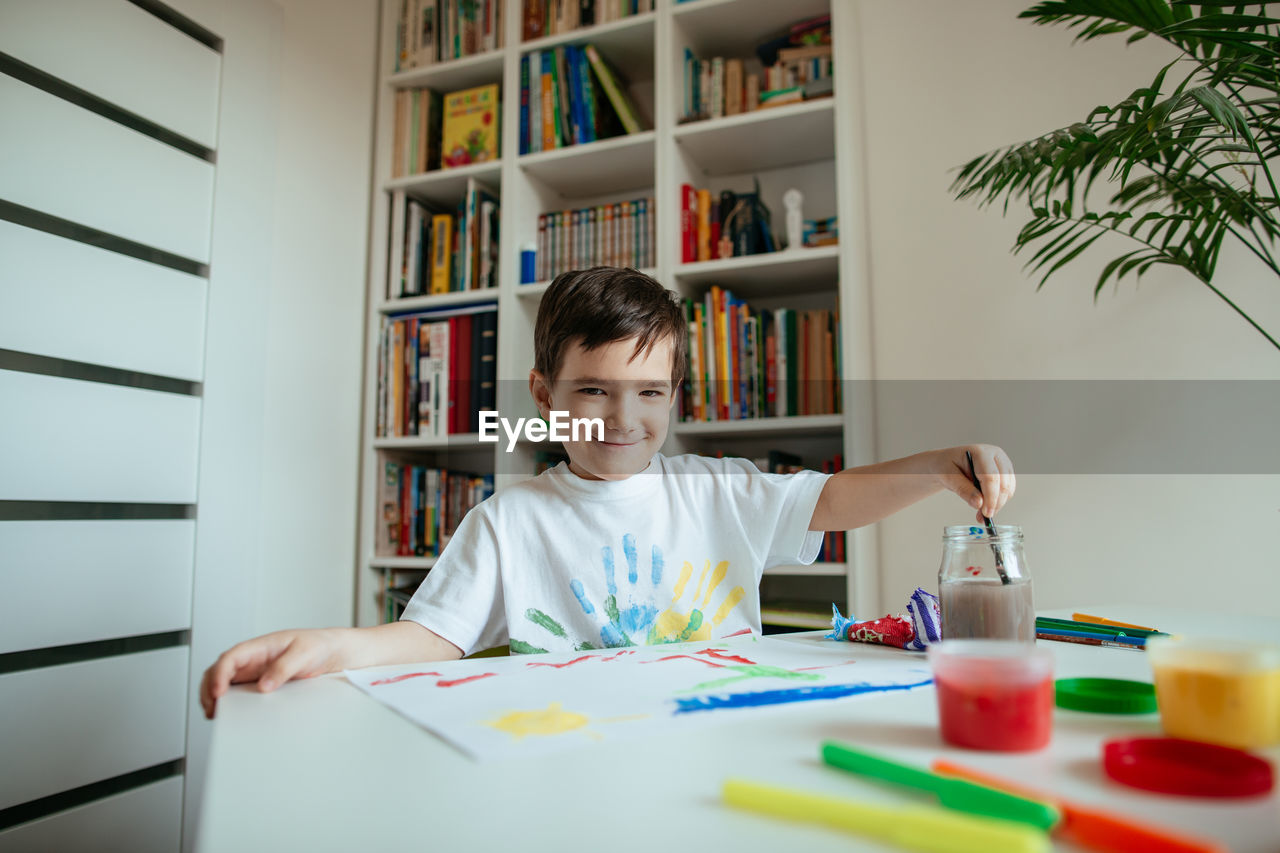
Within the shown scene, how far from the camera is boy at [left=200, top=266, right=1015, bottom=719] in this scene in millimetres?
1032

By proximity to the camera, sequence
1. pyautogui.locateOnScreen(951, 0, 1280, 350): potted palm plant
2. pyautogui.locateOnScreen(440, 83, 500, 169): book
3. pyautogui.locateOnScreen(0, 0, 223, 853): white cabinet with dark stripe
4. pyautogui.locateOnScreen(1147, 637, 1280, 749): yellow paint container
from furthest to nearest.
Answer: pyautogui.locateOnScreen(440, 83, 500, 169): book → pyautogui.locateOnScreen(0, 0, 223, 853): white cabinet with dark stripe → pyautogui.locateOnScreen(951, 0, 1280, 350): potted palm plant → pyautogui.locateOnScreen(1147, 637, 1280, 749): yellow paint container

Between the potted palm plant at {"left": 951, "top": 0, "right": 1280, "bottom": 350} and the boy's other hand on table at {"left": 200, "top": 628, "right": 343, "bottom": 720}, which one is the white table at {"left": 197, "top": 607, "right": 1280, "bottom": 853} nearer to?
the boy's other hand on table at {"left": 200, "top": 628, "right": 343, "bottom": 720}

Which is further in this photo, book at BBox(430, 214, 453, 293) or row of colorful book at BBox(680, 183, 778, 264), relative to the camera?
book at BBox(430, 214, 453, 293)

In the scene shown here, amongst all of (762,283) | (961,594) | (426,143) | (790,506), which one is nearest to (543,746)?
(961,594)

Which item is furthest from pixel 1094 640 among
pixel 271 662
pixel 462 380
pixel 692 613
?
pixel 462 380

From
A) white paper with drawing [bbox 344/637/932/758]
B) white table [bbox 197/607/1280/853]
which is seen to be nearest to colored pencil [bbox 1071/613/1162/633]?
white paper with drawing [bbox 344/637/932/758]

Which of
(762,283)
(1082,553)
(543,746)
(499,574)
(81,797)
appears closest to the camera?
(543,746)

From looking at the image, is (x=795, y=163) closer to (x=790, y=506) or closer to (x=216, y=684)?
(x=790, y=506)

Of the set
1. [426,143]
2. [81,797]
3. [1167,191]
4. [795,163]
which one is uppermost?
[426,143]

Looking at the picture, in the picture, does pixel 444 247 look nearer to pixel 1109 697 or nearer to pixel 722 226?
pixel 722 226

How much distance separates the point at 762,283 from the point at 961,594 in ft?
4.39

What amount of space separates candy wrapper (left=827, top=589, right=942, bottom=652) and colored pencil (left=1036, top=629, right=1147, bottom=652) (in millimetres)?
142

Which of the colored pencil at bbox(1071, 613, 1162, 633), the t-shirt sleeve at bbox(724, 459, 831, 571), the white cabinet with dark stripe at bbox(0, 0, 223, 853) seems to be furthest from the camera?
the white cabinet with dark stripe at bbox(0, 0, 223, 853)

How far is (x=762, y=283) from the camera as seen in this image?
1955mm
